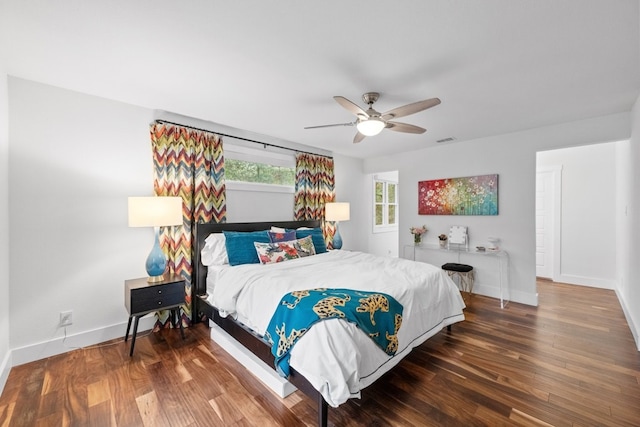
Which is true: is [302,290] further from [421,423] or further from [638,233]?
[638,233]

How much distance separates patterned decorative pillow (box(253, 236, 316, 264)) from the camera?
Result: 10.1 feet

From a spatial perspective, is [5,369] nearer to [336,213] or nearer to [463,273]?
[336,213]

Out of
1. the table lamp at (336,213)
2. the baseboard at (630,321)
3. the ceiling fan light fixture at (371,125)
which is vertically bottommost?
the baseboard at (630,321)

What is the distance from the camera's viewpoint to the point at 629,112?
122 inches

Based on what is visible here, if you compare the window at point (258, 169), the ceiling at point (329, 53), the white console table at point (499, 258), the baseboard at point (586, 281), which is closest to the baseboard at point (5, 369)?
the ceiling at point (329, 53)

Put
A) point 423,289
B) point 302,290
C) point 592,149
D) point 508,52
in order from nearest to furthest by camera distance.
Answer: point 508,52 → point 302,290 → point 423,289 → point 592,149

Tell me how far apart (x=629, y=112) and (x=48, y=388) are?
6.19 m

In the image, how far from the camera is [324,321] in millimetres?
1615

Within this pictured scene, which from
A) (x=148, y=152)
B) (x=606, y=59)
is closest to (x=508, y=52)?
(x=606, y=59)

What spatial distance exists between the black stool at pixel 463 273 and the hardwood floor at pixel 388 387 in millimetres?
1227

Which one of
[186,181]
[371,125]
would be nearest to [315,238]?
[186,181]

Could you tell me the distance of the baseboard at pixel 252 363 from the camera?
1.93m

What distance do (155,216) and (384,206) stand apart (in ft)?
16.7

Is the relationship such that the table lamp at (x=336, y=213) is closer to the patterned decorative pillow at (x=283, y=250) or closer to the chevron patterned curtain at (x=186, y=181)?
the patterned decorative pillow at (x=283, y=250)
